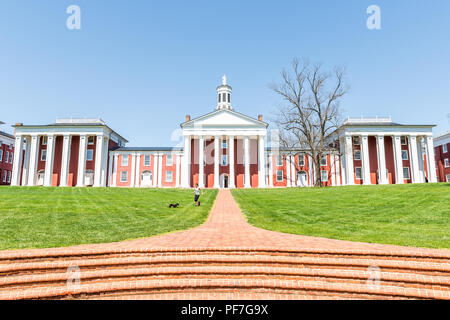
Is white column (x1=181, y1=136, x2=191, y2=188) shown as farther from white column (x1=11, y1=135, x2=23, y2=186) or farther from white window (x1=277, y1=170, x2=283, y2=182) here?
white column (x1=11, y1=135, x2=23, y2=186)

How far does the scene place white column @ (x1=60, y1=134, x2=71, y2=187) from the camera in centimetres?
4278

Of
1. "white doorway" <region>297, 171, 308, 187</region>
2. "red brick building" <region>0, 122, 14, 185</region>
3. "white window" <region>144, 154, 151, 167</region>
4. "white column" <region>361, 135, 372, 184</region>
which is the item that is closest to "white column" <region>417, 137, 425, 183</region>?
"white column" <region>361, 135, 372, 184</region>

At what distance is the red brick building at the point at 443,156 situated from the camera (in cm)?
4794

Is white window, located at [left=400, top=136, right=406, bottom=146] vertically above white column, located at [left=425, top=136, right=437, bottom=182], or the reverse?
white window, located at [left=400, top=136, right=406, bottom=146]

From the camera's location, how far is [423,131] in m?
44.0

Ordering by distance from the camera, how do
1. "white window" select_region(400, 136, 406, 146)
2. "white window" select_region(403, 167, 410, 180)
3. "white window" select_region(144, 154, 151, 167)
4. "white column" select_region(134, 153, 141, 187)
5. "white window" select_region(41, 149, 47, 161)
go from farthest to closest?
"white window" select_region(144, 154, 151, 167) < "white column" select_region(134, 153, 141, 187) < "white window" select_region(400, 136, 406, 146) < "white window" select_region(41, 149, 47, 161) < "white window" select_region(403, 167, 410, 180)

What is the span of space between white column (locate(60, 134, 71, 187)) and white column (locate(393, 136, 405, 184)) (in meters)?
53.3

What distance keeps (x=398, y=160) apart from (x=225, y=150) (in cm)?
2822

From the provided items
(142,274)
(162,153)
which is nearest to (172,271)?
(142,274)

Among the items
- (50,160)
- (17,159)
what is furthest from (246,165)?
(17,159)

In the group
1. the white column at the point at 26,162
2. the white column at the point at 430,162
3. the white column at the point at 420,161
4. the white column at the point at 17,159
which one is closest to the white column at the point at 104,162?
the white column at the point at 26,162

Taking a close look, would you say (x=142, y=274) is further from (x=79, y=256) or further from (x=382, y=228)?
(x=382, y=228)

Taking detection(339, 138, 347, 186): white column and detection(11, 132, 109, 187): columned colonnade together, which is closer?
detection(11, 132, 109, 187): columned colonnade
